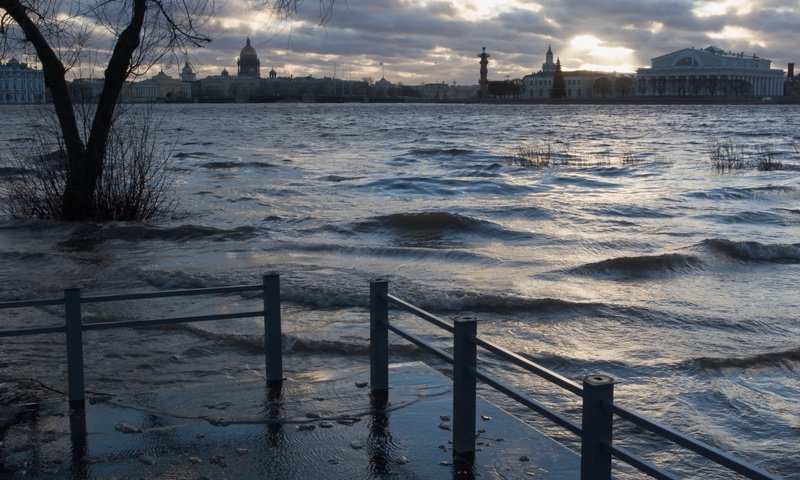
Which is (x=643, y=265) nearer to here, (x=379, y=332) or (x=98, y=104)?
(x=98, y=104)

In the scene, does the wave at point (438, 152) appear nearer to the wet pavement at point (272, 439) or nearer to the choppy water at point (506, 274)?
the choppy water at point (506, 274)

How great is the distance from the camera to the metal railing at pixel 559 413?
3.65 meters

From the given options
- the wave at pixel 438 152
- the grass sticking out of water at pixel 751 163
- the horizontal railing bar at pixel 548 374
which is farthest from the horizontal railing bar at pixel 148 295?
the wave at pixel 438 152

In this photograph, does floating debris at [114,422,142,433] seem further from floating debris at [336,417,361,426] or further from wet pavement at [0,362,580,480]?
floating debris at [336,417,361,426]

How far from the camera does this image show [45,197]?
63.8 ft

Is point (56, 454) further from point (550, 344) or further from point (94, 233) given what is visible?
point (94, 233)

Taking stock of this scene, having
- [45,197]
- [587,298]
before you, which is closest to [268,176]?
[45,197]

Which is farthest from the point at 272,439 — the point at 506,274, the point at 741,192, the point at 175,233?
the point at 741,192

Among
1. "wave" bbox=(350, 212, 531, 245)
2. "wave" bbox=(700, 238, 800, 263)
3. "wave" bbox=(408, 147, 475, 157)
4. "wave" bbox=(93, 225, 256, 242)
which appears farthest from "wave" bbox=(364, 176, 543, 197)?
"wave" bbox=(408, 147, 475, 157)

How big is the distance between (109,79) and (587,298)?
10142 millimetres

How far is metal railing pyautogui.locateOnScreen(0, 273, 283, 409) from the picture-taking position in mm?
6273

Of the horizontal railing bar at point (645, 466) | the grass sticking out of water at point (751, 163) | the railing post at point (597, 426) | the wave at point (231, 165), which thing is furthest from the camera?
the wave at point (231, 165)

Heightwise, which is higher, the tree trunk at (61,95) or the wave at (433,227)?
the tree trunk at (61,95)

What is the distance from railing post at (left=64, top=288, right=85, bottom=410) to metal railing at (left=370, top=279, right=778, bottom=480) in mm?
2137
